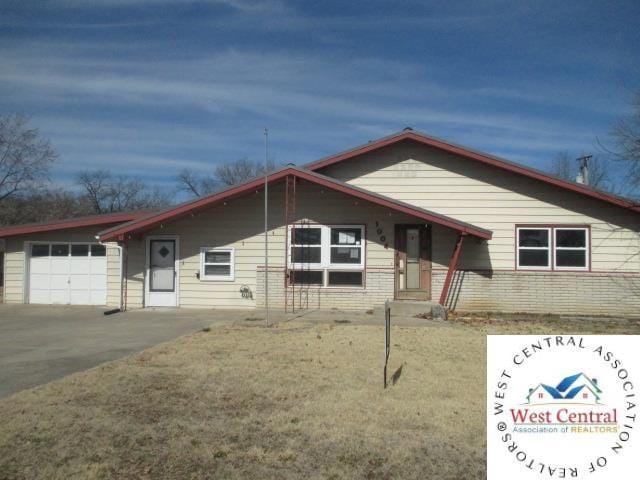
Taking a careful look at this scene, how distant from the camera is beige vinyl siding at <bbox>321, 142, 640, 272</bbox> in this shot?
1617cm

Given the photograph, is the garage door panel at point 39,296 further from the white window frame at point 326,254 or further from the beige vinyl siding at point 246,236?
the white window frame at point 326,254

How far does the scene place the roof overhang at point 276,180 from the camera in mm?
15219

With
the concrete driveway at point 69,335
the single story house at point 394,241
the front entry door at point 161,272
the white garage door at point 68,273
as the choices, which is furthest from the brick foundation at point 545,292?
the white garage door at point 68,273

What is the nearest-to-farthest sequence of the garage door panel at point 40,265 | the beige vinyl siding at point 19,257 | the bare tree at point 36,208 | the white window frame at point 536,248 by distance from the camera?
1. the white window frame at point 536,248
2. the beige vinyl siding at point 19,257
3. the garage door panel at point 40,265
4. the bare tree at point 36,208

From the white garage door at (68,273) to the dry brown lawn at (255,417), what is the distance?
8773 mm

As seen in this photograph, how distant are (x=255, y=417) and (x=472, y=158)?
1206 cm

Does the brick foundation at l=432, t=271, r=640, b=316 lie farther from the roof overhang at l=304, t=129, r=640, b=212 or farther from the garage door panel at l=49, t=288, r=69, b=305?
the garage door panel at l=49, t=288, r=69, b=305

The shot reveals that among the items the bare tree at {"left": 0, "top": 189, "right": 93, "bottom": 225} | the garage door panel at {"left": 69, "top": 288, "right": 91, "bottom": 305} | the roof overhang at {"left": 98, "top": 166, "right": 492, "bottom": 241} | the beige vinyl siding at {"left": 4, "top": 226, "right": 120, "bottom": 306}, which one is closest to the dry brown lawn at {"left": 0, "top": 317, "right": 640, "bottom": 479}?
the roof overhang at {"left": 98, "top": 166, "right": 492, "bottom": 241}

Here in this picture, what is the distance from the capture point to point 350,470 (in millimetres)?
4906

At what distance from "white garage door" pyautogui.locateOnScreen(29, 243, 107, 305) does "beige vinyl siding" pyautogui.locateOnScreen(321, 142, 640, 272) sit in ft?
25.5

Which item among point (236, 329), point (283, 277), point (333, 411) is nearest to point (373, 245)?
point (283, 277)

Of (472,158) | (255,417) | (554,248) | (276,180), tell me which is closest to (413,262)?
(472,158)

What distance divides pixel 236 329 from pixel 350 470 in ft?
26.3

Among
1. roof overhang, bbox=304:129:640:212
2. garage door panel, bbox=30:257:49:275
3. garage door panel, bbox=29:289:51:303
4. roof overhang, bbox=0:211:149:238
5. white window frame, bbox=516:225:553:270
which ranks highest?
roof overhang, bbox=304:129:640:212
